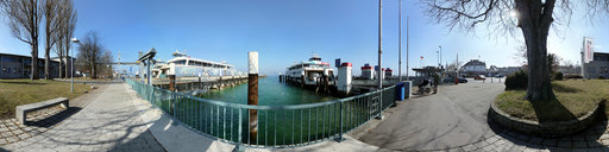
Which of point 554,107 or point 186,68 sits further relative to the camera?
point 186,68

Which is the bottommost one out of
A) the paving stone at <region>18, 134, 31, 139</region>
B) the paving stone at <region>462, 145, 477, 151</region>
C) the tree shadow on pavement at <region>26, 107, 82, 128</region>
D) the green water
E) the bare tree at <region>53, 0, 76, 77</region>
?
the green water

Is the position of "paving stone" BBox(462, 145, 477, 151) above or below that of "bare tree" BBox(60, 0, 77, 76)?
below

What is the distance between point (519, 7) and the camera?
19.7 feet

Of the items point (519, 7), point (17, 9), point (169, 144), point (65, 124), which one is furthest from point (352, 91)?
point (17, 9)

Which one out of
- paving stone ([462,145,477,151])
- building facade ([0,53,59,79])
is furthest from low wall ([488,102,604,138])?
building facade ([0,53,59,79])

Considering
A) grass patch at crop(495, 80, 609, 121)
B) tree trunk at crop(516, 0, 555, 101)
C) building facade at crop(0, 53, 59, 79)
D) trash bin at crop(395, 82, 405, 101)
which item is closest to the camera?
grass patch at crop(495, 80, 609, 121)

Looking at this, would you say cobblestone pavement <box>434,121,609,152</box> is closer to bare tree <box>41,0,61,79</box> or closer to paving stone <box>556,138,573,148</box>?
paving stone <box>556,138,573,148</box>

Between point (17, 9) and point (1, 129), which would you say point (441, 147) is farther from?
point (17, 9)

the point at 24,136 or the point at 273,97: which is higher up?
the point at 24,136

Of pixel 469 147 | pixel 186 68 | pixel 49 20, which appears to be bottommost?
pixel 469 147

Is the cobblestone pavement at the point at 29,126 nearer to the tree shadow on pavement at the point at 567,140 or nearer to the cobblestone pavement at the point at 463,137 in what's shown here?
the cobblestone pavement at the point at 463,137

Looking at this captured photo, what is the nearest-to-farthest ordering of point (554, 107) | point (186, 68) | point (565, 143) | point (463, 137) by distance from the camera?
1. point (565, 143)
2. point (463, 137)
3. point (554, 107)
4. point (186, 68)

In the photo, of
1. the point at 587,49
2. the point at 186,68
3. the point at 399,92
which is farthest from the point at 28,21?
the point at 587,49

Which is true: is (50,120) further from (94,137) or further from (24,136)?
(94,137)
